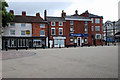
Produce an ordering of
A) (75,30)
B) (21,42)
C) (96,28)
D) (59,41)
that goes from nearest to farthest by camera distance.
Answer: (21,42)
(59,41)
(75,30)
(96,28)

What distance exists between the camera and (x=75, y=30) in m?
50.5

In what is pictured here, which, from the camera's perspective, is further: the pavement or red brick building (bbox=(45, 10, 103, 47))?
red brick building (bbox=(45, 10, 103, 47))

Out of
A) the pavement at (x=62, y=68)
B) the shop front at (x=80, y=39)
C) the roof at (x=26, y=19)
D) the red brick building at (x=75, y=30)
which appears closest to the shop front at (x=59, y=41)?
the red brick building at (x=75, y=30)

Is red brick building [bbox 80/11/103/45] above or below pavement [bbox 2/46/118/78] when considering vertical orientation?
above

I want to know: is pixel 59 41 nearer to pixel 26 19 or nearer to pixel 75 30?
pixel 75 30

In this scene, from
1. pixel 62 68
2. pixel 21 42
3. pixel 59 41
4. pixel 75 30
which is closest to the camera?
pixel 62 68

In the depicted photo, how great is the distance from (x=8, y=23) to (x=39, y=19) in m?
9.67

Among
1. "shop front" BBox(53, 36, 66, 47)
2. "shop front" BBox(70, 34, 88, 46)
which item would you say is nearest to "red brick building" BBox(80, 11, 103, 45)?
"shop front" BBox(70, 34, 88, 46)

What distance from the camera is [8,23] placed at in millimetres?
40812

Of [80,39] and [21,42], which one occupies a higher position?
[80,39]

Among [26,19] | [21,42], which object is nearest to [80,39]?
[26,19]

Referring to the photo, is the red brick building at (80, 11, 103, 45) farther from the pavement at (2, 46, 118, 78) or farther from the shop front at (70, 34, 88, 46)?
the pavement at (2, 46, 118, 78)

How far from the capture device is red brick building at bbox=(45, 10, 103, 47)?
154ft

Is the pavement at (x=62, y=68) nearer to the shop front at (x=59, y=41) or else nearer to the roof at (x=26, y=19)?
the roof at (x=26, y=19)
